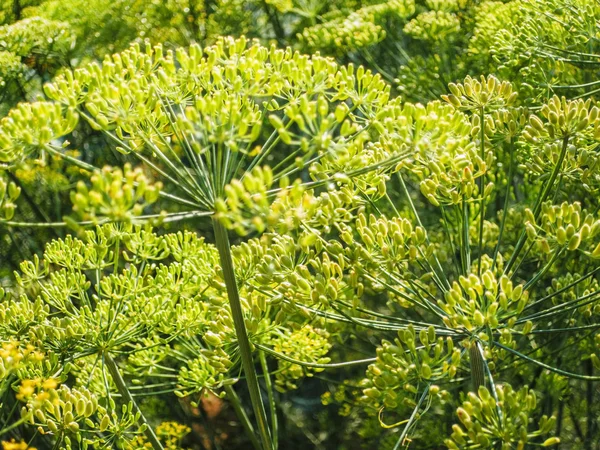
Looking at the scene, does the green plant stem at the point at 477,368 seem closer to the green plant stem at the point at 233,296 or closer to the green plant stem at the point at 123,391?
the green plant stem at the point at 233,296

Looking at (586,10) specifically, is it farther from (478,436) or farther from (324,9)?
(324,9)

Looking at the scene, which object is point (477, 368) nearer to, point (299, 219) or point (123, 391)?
point (299, 219)

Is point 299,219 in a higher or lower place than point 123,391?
higher

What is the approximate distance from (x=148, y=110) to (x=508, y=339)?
168cm

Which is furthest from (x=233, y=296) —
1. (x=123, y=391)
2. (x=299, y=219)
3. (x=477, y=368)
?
(x=477, y=368)

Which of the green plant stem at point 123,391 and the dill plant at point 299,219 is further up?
the dill plant at point 299,219

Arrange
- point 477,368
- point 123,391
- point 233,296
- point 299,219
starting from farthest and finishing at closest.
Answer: point 123,391
point 477,368
point 233,296
point 299,219

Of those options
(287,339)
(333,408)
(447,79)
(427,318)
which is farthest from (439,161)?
(333,408)

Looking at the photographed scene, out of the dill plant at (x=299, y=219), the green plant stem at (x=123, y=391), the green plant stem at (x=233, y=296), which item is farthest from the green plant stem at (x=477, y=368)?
the green plant stem at (x=123, y=391)

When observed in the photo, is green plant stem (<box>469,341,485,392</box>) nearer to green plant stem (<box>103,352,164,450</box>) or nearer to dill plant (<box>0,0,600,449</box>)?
dill plant (<box>0,0,600,449</box>)

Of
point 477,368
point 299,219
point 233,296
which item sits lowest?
point 477,368

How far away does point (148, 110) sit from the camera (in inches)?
111

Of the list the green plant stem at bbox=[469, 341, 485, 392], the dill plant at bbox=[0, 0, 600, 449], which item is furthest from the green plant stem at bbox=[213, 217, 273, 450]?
the green plant stem at bbox=[469, 341, 485, 392]

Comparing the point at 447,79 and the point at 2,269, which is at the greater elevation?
the point at 447,79
